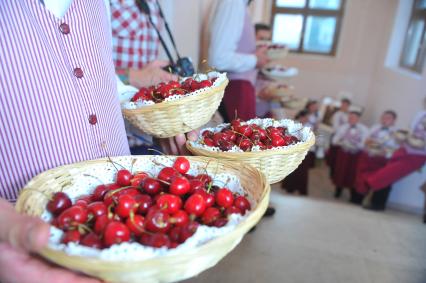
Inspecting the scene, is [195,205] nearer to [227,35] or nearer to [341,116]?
[227,35]

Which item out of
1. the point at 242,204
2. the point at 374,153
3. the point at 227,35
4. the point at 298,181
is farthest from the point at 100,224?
the point at 374,153

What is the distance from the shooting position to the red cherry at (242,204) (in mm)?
628

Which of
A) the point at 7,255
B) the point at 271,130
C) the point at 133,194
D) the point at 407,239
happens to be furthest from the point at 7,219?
the point at 407,239

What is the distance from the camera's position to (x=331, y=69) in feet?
18.1

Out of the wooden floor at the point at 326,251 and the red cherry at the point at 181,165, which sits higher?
the red cherry at the point at 181,165

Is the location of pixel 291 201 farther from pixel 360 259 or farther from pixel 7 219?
pixel 7 219

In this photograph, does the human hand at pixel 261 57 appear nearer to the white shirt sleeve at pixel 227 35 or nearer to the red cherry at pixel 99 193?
the white shirt sleeve at pixel 227 35

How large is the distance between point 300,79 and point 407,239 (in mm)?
3803

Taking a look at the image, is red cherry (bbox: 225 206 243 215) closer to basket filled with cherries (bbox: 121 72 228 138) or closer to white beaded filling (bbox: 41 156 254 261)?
white beaded filling (bbox: 41 156 254 261)

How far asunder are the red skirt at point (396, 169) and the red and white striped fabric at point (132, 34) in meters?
2.67

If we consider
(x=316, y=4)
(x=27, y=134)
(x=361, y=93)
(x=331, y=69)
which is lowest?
(x=361, y=93)

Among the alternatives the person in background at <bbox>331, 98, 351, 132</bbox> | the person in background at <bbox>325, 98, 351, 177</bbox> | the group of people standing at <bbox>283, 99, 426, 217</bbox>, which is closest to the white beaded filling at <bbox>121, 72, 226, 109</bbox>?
the group of people standing at <bbox>283, 99, 426, 217</bbox>

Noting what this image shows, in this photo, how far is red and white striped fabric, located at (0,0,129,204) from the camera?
2.06 ft

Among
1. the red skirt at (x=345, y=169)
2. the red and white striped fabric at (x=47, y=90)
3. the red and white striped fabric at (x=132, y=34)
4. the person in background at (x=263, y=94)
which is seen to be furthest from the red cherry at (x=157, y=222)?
the red skirt at (x=345, y=169)
